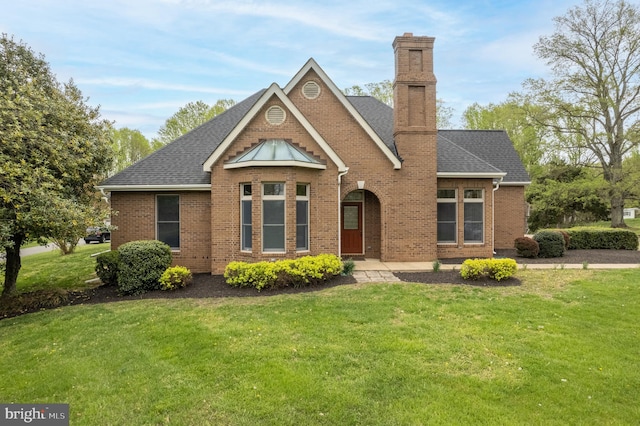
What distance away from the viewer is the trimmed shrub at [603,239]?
16.9 m

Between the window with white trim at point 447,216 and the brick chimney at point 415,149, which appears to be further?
the window with white trim at point 447,216

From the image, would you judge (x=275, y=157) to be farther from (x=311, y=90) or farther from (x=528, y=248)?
(x=528, y=248)

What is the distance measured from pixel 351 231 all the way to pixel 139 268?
7.67 meters

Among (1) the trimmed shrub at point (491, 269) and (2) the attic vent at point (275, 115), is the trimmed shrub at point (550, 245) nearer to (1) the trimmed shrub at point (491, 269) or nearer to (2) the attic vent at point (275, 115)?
(1) the trimmed shrub at point (491, 269)

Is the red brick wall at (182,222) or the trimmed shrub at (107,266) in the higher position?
the red brick wall at (182,222)

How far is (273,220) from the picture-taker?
11.2m

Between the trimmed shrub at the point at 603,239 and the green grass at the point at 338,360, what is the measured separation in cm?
943

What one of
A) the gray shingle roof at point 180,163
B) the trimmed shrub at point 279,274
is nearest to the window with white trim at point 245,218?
the trimmed shrub at point 279,274

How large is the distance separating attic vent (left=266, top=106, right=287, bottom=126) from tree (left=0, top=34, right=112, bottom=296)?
A: 498 cm

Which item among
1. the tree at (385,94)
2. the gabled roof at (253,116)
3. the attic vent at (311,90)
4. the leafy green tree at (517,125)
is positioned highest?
the tree at (385,94)

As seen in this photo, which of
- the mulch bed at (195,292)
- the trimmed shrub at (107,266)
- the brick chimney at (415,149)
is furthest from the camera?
the brick chimney at (415,149)

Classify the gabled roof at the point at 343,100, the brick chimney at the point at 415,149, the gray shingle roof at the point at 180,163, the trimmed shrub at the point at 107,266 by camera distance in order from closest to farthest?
the trimmed shrub at the point at 107,266
the gray shingle roof at the point at 180,163
the gabled roof at the point at 343,100
the brick chimney at the point at 415,149

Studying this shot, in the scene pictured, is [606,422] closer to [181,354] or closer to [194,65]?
[181,354]

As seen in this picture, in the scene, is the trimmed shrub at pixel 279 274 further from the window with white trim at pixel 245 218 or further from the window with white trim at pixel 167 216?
the window with white trim at pixel 167 216
